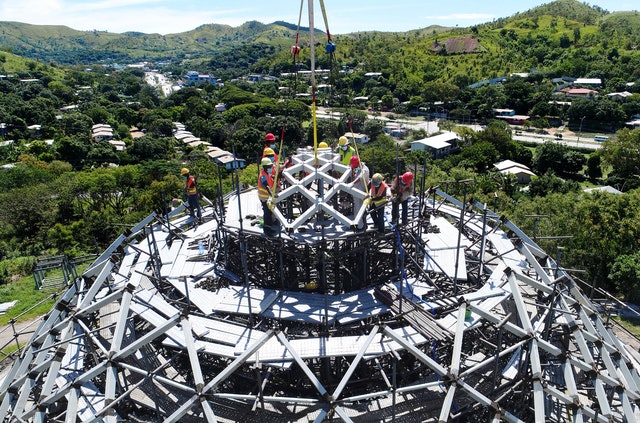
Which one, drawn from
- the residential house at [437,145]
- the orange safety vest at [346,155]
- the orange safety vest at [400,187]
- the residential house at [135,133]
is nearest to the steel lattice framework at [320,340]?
the orange safety vest at [346,155]

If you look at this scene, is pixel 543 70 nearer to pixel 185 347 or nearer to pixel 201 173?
pixel 201 173

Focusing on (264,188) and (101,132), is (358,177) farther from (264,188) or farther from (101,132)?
(101,132)

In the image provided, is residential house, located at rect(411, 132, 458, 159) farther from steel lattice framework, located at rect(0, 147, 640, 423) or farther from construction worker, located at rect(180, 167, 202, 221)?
steel lattice framework, located at rect(0, 147, 640, 423)

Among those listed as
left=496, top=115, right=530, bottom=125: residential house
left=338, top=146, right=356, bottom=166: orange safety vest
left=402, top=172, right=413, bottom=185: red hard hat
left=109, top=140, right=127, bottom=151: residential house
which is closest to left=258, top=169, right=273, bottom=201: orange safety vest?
left=338, top=146, right=356, bottom=166: orange safety vest

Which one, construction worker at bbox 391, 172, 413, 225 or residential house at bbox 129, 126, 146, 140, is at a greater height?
construction worker at bbox 391, 172, 413, 225

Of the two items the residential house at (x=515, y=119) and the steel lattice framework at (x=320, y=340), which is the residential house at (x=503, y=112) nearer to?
the residential house at (x=515, y=119)

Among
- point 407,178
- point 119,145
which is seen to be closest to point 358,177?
point 407,178

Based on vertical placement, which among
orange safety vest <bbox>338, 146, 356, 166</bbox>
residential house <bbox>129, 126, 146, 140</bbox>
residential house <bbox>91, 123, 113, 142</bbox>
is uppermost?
orange safety vest <bbox>338, 146, 356, 166</bbox>
